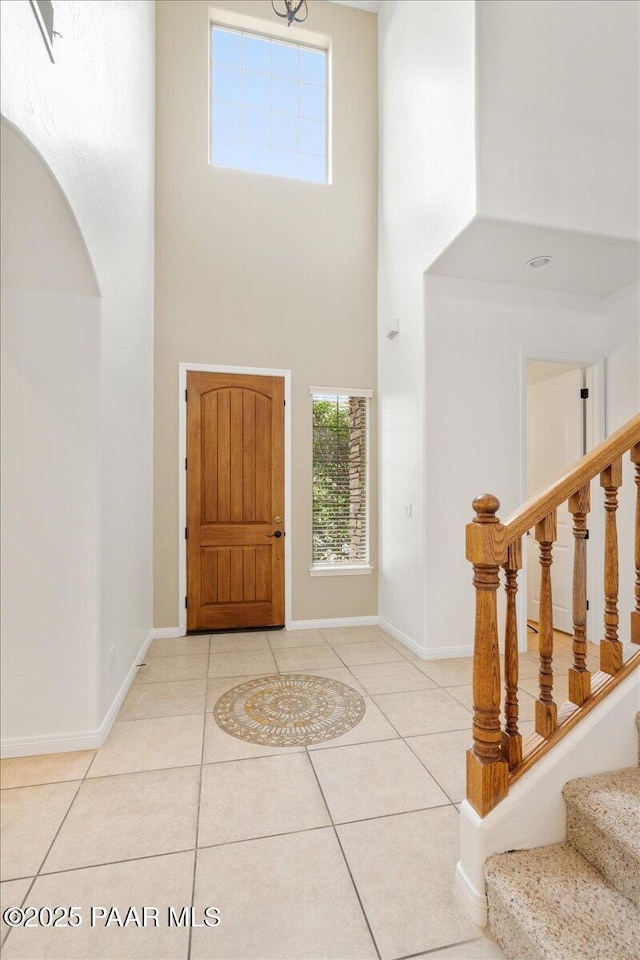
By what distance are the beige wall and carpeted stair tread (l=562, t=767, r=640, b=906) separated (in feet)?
9.93

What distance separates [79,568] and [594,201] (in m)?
3.75

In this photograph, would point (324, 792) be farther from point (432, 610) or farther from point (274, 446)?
point (274, 446)

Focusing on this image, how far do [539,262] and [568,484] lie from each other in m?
2.48

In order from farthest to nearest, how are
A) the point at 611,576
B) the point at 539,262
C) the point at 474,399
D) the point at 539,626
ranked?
the point at 474,399
the point at 539,262
the point at 611,576
the point at 539,626

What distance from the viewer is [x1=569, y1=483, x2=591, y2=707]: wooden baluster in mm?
1586

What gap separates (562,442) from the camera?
4.15 metres

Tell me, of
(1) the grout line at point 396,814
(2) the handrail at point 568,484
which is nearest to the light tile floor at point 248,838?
(1) the grout line at point 396,814

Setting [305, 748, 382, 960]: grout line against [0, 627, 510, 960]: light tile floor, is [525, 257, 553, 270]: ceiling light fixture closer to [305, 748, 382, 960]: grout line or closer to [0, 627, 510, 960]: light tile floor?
[0, 627, 510, 960]: light tile floor

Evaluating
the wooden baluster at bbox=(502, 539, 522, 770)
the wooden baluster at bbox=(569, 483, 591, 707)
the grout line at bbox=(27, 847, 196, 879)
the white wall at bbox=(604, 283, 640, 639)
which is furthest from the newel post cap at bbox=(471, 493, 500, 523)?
the white wall at bbox=(604, 283, 640, 639)

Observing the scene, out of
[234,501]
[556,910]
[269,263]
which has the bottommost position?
[556,910]

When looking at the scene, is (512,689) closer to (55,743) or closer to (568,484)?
(568,484)

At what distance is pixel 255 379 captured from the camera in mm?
4309

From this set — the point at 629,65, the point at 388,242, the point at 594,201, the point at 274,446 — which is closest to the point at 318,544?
the point at 274,446

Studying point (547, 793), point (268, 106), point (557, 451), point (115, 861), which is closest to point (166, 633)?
point (115, 861)
